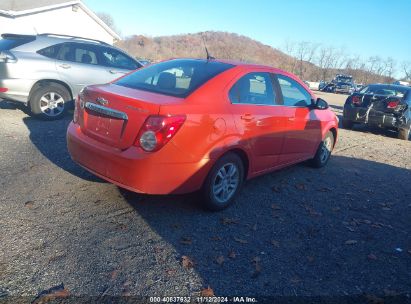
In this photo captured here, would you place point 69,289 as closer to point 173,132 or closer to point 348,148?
point 173,132

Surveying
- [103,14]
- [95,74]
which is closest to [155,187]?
[95,74]

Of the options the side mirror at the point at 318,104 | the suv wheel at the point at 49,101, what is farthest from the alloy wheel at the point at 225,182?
the suv wheel at the point at 49,101

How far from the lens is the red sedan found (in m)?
3.29

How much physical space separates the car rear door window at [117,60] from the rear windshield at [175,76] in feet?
14.1

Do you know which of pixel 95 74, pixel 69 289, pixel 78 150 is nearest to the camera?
pixel 69 289

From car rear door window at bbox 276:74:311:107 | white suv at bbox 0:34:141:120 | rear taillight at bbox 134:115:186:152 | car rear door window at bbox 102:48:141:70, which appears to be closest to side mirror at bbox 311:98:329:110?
car rear door window at bbox 276:74:311:107

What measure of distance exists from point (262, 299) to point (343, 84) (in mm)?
41402

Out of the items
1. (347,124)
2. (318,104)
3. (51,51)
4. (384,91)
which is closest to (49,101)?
(51,51)

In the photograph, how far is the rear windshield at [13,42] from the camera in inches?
279

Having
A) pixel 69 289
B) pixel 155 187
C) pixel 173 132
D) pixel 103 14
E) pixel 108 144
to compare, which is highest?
pixel 103 14

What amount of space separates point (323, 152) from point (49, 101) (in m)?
5.75

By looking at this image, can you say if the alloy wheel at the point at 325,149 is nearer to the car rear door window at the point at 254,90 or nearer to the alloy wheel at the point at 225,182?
the car rear door window at the point at 254,90

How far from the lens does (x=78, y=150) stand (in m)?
3.81

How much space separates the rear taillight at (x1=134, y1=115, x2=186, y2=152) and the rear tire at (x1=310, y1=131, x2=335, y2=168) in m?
3.58
